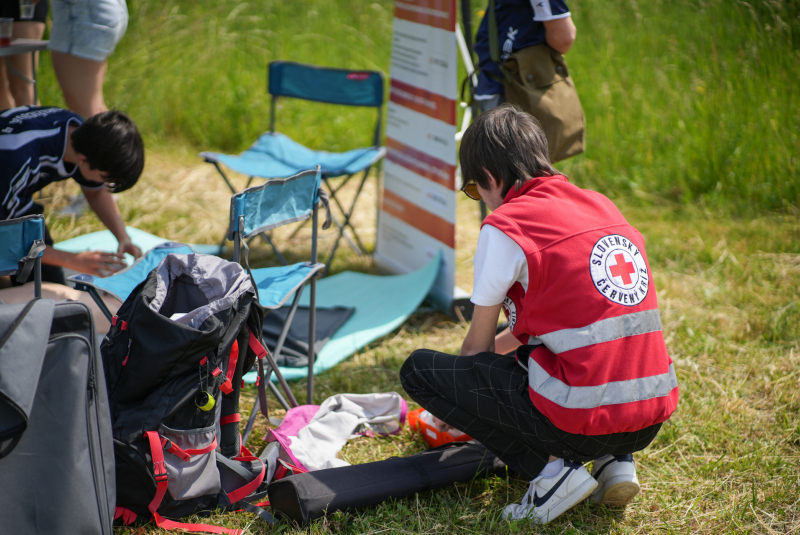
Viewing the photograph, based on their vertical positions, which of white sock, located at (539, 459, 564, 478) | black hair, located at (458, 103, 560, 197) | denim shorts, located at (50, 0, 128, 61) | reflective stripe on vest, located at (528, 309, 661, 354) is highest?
denim shorts, located at (50, 0, 128, 61)

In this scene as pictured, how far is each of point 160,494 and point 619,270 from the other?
1324mm

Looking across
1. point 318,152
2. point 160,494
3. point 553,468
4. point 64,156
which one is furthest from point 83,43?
point 553,468

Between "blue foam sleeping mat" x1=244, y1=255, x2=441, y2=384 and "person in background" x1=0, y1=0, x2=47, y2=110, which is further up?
"person in background" x1=0, y1=0, x2=47, y2=110

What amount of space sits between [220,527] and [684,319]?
7.63 feet

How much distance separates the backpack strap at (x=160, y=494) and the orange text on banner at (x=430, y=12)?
226cm

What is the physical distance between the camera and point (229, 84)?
20.1 feet

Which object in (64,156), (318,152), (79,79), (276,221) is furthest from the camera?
(318,152)

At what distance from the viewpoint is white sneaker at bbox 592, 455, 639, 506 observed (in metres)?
1.83

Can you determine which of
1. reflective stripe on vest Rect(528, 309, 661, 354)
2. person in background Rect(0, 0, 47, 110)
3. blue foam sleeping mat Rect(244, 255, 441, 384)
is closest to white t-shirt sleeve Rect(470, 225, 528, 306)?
reflective stripe on vest Rect(528, 309, 661, 354)

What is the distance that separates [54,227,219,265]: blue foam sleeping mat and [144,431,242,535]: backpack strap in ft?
6.72

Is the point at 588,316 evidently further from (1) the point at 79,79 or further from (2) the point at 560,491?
(1) the point at 79,79

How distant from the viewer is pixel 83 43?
3.16 meters

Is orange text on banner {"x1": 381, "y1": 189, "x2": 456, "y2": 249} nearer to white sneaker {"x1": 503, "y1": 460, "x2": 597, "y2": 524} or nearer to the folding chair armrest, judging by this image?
white sneaker {"x1": 503, "y1": 460, "x2": 597, "y2": 524}

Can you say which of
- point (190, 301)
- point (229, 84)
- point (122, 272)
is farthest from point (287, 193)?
point (229, 84)
